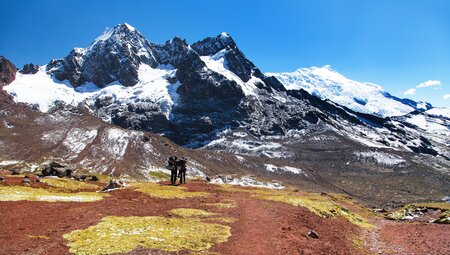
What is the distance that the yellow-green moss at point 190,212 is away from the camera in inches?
2053

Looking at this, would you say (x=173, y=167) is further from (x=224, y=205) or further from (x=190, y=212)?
(x=190, y=212)

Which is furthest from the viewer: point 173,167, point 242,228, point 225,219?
point 173,167

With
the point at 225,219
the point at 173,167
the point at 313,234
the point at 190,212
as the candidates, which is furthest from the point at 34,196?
the point at 173,167

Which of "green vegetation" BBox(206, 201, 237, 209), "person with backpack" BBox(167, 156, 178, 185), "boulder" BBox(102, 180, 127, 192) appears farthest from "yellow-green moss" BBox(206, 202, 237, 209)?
"person with backpack" BBox(167, 156, 178, 185)

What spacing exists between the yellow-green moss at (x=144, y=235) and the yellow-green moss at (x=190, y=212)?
14.4ft

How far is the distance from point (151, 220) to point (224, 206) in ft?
54.7

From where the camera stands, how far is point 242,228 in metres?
46.2

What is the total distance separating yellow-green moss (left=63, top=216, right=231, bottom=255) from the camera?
34219 mm

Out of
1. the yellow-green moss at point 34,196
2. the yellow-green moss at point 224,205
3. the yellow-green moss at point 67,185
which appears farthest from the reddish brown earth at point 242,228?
the yellow-green moss at point 67,185

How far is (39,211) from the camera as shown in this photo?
47.2 meters

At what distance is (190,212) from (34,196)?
2322cm

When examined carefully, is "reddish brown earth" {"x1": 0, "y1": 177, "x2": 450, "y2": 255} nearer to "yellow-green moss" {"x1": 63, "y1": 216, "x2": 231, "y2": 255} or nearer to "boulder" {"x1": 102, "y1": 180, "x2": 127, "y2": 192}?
"yellow-green moss" {"x1": 63, "y1": 216, "x2": 231, "y2": 255}

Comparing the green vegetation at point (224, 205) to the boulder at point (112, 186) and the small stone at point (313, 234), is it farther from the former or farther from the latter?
the boulder at point (112, 186)

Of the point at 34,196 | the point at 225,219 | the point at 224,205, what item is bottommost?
the point at 225,219
